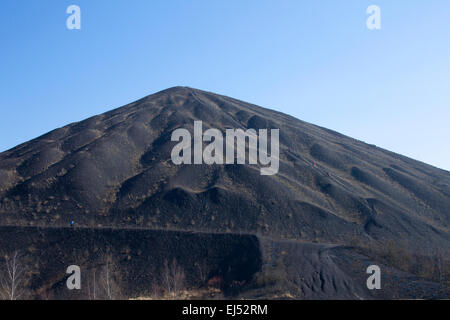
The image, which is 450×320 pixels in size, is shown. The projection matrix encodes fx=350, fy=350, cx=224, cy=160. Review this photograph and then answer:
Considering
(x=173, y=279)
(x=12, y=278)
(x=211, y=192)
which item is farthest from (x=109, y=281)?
(x=211, y=192)

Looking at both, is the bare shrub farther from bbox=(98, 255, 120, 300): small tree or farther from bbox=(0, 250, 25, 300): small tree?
bbox=(0, 250, 25, 300): small tree

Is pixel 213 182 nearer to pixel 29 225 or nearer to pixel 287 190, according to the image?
pixel 287 190

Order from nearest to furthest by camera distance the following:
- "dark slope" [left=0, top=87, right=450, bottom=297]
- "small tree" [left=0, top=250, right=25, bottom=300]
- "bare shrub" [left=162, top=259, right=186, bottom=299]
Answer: "bare shrub" [left=162, top=259, right=186, bottom=299], "small tree" [left=0, top=250, right=25, bottom=300], "dark slope" [left=0, top=87, right=450, bottom=297]

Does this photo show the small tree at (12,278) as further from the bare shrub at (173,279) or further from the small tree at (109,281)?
the bare shrub at (173,279)

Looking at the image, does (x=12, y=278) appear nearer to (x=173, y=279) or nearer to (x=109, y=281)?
(x=109, y=281)

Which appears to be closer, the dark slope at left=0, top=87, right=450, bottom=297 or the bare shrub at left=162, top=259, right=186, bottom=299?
the bare shrub at left=162, top=259, right=186, bottom=299

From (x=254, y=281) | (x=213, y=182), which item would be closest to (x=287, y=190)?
(x=213, y=182)

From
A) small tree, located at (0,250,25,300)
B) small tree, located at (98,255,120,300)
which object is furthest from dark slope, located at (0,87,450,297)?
small tree, located at (0,250,25,300)
